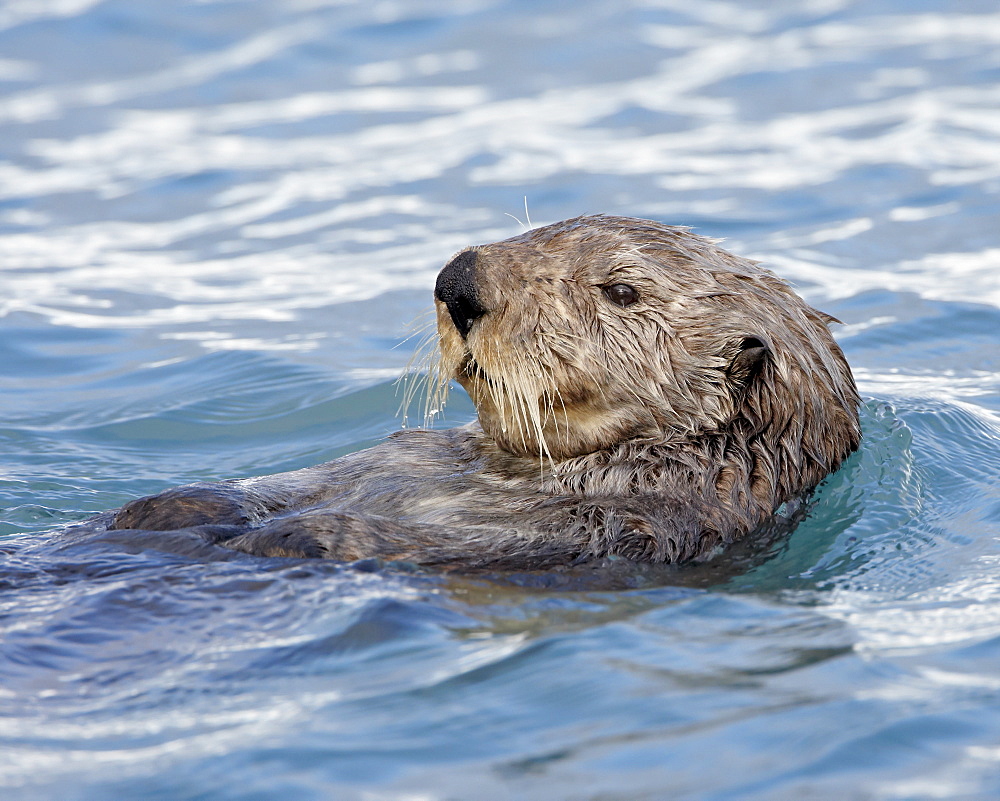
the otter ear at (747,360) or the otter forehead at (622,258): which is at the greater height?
the otter forehead at (622,258)

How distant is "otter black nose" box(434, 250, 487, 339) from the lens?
433 centimetres

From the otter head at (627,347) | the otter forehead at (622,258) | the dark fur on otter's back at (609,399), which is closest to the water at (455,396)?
the dark fur on otter's back at (609,399)

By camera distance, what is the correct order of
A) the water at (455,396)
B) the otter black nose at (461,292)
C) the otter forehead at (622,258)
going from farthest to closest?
the otter forehead at (622,258) → the otter black nose at (461,292) → the water at (455,396)

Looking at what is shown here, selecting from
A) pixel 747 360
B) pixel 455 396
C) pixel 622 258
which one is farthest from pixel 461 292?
pixel 455 396

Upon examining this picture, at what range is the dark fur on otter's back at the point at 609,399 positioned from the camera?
171 inches

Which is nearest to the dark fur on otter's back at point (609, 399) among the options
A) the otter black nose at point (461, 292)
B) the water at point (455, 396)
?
the otter black nose at point (461, 292)

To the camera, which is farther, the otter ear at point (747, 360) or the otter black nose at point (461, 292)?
the otter ear at point (747, 360)

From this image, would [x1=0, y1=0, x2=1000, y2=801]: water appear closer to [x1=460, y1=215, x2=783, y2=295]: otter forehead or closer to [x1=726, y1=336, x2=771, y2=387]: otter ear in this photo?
[x1=726, y1=336, x2=771, y2=387]: otter ear

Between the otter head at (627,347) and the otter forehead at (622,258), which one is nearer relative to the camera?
the otter head at (627,347)

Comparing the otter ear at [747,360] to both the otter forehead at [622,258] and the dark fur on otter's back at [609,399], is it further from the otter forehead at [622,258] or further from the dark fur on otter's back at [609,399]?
the otter forehead at [622,258]

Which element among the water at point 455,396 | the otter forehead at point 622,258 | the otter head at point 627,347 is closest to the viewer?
the water at point 455,396

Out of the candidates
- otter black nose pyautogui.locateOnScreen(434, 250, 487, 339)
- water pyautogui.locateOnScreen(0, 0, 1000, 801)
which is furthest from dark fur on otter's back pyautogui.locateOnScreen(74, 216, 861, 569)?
water pyautogui.locateOnScreen(0, 0, 1000, 801)

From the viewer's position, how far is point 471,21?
1454cm

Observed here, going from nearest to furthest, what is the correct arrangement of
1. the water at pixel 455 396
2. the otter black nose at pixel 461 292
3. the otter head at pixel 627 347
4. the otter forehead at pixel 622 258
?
the water at pixel 455 396 → the otter black nose at pixel 461 292 → the otter head at pixel 627 347 → the otter forehead at pixel 622 258
